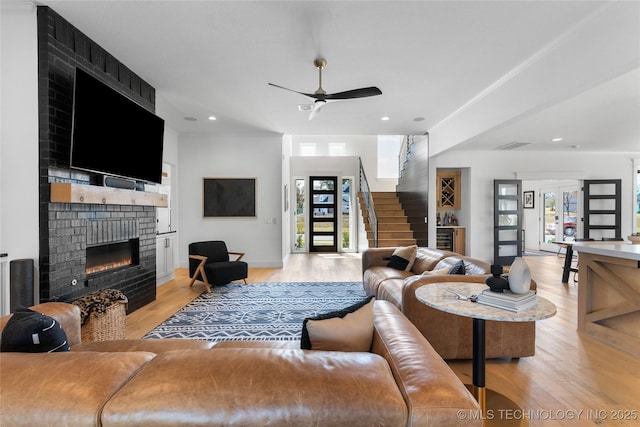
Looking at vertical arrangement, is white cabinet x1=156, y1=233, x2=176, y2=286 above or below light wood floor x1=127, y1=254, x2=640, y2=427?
above

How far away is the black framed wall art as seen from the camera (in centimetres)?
654

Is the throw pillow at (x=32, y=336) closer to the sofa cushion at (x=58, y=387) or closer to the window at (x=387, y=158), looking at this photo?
the sofa cushion at (x=58, y=387)

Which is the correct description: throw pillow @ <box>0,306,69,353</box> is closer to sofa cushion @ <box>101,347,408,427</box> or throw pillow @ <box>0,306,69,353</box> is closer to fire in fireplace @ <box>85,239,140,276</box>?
sofa cushion @ <box>101,347,408,427</box>

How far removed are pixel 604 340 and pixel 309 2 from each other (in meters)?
4.12

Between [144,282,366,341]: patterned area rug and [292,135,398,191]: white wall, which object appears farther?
[292,135,398,191]: white wall

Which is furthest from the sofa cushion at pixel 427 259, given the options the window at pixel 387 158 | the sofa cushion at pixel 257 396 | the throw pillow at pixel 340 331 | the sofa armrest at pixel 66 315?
the window at pixel 387 158

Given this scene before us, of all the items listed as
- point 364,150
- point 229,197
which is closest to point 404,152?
point 364,150

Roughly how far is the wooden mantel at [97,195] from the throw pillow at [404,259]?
3365 mm

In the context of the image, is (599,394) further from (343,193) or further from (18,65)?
(343,193)

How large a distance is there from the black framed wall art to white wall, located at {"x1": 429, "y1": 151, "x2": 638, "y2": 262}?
4538mm

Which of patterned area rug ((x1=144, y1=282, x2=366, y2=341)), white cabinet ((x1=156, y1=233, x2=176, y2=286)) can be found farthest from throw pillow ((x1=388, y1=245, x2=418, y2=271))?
white cabinet ((x1=156, y1=233, x2=176, y2=286))

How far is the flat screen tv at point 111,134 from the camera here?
278 centimetres

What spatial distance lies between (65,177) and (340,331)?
9.69 ft

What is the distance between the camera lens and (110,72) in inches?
132
